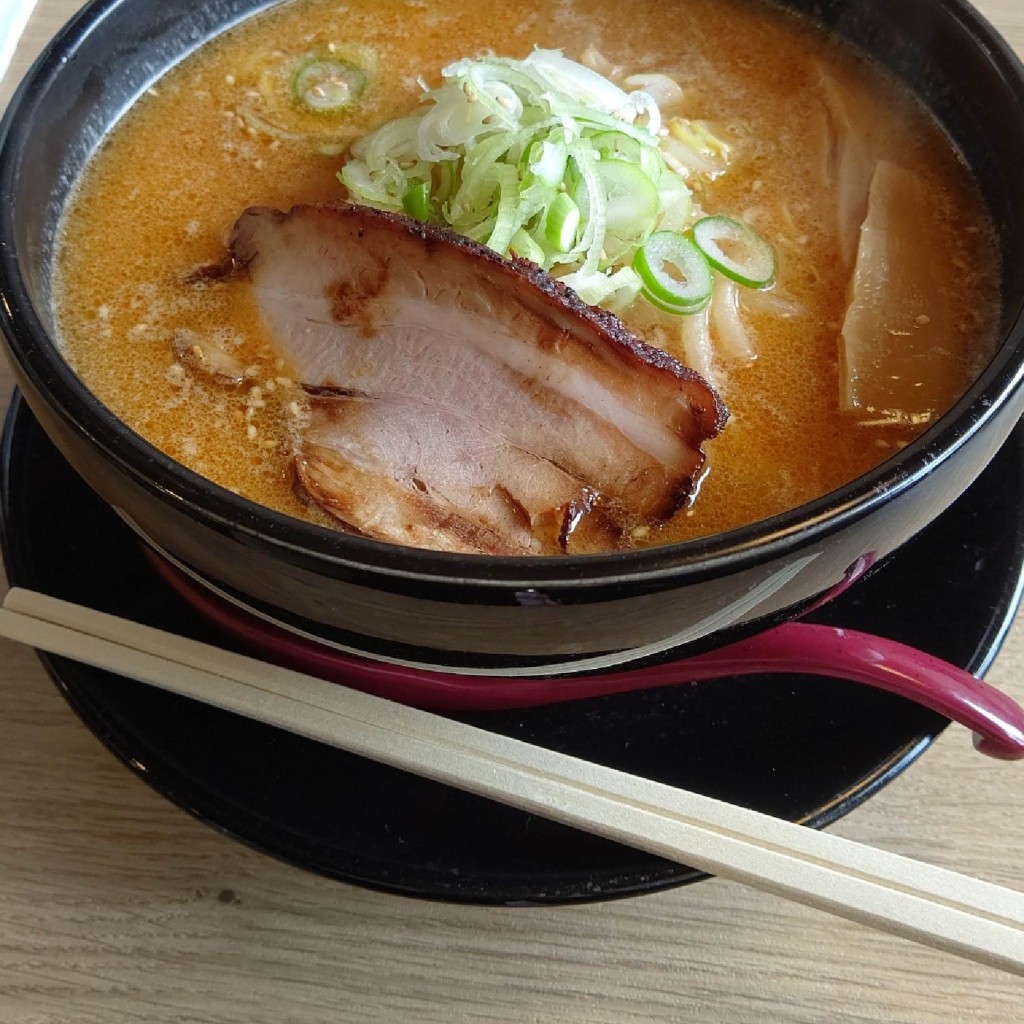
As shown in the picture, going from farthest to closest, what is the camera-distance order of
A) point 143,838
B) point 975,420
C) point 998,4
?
point 998,4
point 143,838
point 975,420

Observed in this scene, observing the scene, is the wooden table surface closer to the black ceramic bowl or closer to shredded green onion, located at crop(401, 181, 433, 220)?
the black ceramic bowl

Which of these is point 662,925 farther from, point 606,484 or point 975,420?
point 975,420

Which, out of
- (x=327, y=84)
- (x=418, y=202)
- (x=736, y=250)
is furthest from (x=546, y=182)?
(x=327, y=84)

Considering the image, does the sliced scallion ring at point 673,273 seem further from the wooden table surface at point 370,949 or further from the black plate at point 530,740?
the wooden table surface at point 370,949

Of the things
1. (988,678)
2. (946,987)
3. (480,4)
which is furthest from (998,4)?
(946,987)

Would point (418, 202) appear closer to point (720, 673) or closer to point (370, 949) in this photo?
point (720, 673)

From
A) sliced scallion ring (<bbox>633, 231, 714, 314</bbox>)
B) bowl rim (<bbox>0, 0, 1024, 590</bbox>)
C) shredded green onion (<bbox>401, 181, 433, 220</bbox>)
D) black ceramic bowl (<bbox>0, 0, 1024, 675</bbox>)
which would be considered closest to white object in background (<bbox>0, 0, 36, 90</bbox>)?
black ceramic bowl (<bbox>0, 0, 1024, 675</bbox>)
